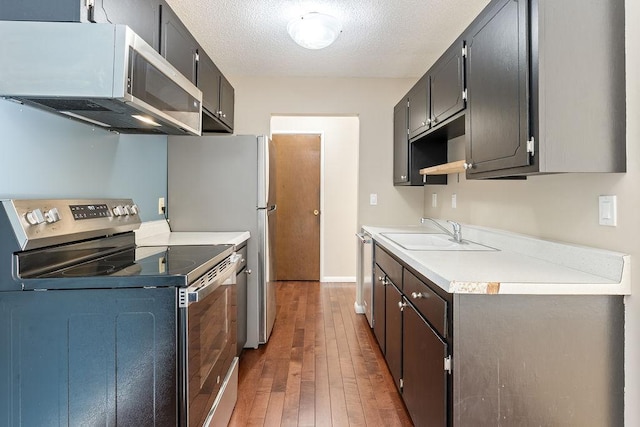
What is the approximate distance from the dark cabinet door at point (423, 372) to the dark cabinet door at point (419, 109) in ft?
4.70

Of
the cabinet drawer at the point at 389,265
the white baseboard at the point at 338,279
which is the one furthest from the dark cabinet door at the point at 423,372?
the white baseboard at the point at 338,279

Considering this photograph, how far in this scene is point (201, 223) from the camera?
269cm

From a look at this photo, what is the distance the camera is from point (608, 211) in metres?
1.36

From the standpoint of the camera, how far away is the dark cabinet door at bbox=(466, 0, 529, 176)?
4.54ft

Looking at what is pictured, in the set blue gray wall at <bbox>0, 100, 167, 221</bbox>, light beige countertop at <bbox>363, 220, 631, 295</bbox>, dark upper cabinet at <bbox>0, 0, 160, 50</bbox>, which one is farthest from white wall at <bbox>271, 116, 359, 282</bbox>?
dark upper cabinet at <bbox>0, 0, 160, 50</bbox>

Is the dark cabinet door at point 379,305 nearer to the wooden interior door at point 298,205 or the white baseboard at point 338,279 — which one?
the white baseboard at point 338,279

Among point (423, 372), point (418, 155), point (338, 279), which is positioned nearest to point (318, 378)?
point (423, 372)

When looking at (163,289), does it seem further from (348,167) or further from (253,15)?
(348,167)

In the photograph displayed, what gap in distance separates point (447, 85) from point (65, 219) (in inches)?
80.1

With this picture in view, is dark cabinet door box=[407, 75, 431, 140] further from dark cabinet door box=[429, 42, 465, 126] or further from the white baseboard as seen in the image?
the white baseboard

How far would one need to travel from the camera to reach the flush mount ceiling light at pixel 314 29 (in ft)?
7.69

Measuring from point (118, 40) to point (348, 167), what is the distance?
3.97 metres

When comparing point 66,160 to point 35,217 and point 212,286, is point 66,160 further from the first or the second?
point 212,286

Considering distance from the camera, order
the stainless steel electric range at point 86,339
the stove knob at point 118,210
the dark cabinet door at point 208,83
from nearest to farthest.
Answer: the stainless steel electric range at point 86,339, the stove knob at point 118,210, the dark cabinet door at point 208,83
